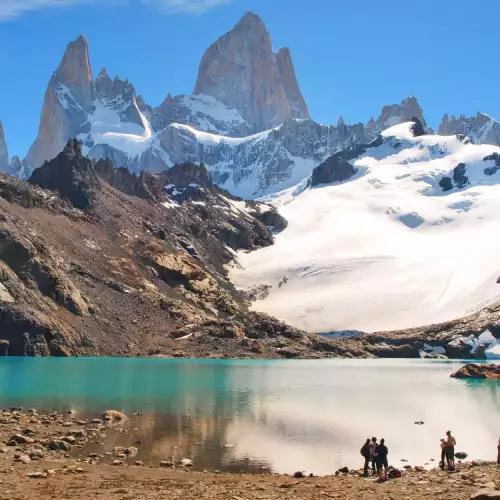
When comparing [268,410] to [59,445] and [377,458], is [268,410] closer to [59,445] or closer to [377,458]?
[59,445]

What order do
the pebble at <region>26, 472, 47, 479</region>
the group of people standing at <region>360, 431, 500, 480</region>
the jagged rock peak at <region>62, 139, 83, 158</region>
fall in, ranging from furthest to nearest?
the jagged rock peak at <region>62, 139, 83, 158</region>, the group of people standing at <region>360, 431, 500, 480</region>, the pebble at <region>26, 472, 47, 479</region>

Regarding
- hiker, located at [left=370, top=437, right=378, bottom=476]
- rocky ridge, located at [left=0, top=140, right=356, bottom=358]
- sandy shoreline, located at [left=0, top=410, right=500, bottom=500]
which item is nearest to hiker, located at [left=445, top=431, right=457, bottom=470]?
sandy shoreline, located at [left=0, top=410, right=500, bottom=500]

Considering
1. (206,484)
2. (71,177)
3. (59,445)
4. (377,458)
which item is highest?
(71,177)

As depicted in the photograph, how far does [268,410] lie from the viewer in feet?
153

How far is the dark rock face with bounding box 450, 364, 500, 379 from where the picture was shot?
294 ft

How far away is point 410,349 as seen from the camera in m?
157

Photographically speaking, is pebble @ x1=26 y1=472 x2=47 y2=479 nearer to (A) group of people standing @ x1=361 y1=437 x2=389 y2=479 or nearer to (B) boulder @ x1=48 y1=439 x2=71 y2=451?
(B) boulder @ x1=48 y1=439 x2=71 y2=451

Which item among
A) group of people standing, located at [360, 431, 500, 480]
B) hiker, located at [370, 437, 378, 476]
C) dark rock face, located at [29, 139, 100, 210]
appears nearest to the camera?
group of people standing, located at [360, 431, 500, 480]

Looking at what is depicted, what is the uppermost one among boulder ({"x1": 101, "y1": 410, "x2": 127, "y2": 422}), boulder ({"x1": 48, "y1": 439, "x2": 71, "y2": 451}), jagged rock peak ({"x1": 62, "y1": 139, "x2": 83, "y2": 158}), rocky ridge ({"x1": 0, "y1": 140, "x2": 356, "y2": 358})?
jagged rock peak ({"x1": 62, "y1": 139, "x2": 83, "y2": 158})

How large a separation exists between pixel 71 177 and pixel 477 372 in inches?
4675

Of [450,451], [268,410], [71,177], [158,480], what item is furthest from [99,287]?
[158,480]

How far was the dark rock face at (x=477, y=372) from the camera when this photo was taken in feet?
294

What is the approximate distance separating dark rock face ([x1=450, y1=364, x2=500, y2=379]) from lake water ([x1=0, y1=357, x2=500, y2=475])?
8.26 meters

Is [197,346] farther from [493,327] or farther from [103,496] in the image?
[103,496]
